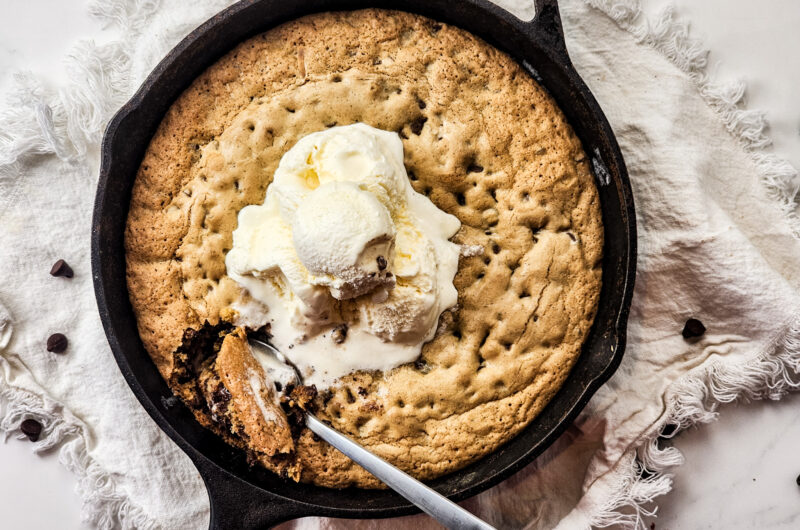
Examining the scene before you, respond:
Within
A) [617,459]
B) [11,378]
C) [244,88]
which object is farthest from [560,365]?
[11,378]

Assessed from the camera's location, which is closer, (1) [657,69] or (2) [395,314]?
(2) [395,314]

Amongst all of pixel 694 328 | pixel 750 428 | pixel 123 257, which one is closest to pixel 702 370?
pixel 694 328

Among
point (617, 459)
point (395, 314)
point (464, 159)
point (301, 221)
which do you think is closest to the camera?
point (301, 221)

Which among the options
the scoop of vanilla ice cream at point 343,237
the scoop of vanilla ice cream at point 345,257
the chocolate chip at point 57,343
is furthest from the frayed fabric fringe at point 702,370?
the chocolate chip at point 57,343

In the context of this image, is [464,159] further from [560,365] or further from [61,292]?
[61,292]

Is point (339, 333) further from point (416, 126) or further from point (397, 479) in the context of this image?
point (416, 126)

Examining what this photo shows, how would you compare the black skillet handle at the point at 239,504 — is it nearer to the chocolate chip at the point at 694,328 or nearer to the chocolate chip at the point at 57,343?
the chocolate chip at the point at 57,343
